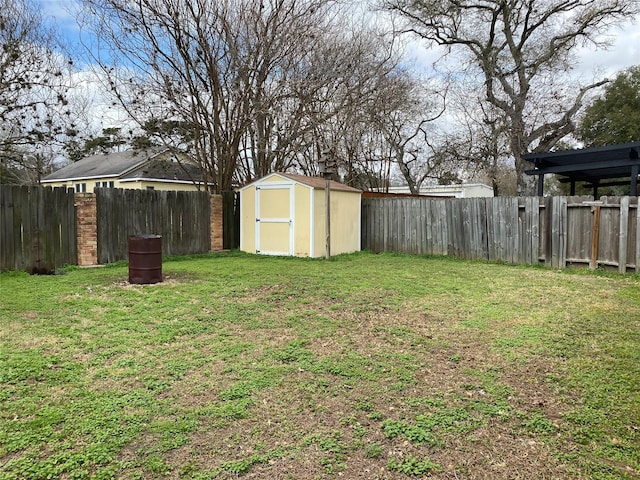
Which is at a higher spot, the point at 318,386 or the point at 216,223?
the point at 216,223

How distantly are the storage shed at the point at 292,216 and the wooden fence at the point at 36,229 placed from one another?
12.5 feet

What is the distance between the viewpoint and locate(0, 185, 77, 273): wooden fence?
7.26 m

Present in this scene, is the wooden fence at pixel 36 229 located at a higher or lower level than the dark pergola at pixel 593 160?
lower

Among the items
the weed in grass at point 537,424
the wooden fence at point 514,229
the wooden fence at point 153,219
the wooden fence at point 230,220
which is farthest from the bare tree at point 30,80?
the weed in grass at point 537,424

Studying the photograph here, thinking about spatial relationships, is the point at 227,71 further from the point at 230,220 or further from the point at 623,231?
the point at 623,231

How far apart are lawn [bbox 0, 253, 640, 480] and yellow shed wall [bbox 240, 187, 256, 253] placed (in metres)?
4.91

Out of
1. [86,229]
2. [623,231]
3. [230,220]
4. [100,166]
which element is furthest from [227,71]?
[100,166]

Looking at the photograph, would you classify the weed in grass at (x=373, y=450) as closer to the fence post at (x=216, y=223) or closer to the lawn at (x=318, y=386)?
the lawn at (x=318, y=386)

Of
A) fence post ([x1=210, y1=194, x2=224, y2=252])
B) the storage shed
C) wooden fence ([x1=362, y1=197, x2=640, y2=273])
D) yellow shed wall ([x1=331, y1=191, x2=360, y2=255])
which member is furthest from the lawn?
fence post ([x1=210, y1=194, x2=224, y2=252])

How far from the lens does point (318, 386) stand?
116 inches

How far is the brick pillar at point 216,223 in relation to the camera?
36.0 feet

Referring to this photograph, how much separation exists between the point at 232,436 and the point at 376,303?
327 centimetres

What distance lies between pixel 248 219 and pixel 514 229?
6.01m

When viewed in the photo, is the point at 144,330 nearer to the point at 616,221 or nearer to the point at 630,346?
the point at 630,346
